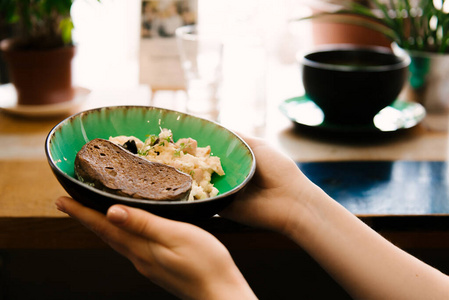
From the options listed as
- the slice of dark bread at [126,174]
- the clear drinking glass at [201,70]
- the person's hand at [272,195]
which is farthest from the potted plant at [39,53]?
the person's hand at [272,195]

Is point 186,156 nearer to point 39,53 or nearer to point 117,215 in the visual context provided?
point 117,215

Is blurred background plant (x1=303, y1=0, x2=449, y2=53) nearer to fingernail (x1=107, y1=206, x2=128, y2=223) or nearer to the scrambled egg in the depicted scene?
the scrambled egg

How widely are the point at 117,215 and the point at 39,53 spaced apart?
0.79 m

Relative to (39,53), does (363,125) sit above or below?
below

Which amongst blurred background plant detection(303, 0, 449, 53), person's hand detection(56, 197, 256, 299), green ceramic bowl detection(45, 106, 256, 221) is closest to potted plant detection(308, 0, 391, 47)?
blurred background plant detection(303, 0, 449, 53)

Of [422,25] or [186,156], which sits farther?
[422,25]

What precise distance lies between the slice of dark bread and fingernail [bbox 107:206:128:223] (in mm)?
71

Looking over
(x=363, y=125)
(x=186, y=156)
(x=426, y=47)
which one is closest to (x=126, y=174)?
(x=186, y=156)

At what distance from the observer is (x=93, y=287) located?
1342 millimetres

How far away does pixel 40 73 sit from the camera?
130 cm

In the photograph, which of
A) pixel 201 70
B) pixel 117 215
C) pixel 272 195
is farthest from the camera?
pixel 201 70

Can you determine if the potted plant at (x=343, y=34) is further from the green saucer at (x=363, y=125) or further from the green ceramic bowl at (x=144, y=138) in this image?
the green ceramic bowl at (x=144, y=138)

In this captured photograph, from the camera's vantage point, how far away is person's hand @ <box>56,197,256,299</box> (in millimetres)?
650

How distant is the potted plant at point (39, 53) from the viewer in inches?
49.5
